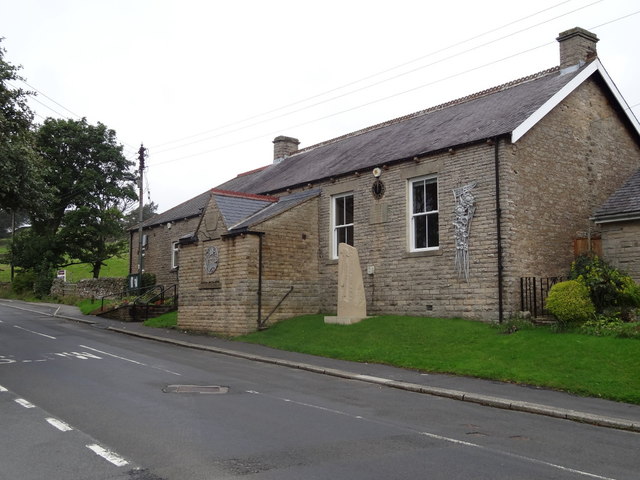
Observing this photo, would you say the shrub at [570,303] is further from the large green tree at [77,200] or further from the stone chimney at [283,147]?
the large green tree at [77,200]

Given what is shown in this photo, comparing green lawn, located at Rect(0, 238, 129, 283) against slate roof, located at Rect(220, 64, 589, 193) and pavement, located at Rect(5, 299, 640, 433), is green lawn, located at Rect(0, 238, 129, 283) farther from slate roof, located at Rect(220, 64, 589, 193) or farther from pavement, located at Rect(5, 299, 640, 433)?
pavement, located at Rect(5, 299, 640, 433)

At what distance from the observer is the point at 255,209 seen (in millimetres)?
23000

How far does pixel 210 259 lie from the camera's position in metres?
21.8

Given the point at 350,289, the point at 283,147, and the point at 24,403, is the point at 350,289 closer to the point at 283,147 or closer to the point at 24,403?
the point at 24,403

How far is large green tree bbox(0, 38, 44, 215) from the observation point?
15.8 m

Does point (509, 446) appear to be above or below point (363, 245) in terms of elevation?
below

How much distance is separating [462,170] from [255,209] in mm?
9118

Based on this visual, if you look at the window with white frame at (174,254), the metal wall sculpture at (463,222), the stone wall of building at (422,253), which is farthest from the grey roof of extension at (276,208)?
the window with white frame at (174,254)

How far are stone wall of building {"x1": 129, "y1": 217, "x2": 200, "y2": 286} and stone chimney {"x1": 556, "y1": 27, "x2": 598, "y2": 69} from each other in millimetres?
20527

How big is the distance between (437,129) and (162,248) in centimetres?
2065

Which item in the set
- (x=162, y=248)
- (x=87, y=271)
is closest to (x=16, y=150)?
(x=162, y=248)

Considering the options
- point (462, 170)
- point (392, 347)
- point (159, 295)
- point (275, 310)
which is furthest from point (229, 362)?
point (159, 295)

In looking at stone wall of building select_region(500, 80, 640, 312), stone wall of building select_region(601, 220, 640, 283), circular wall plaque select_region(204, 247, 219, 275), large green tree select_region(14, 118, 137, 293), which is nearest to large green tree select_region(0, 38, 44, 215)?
circular wall plaque select_region(204, 247, 219, 275)

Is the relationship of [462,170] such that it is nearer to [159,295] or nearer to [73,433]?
[73,433]
